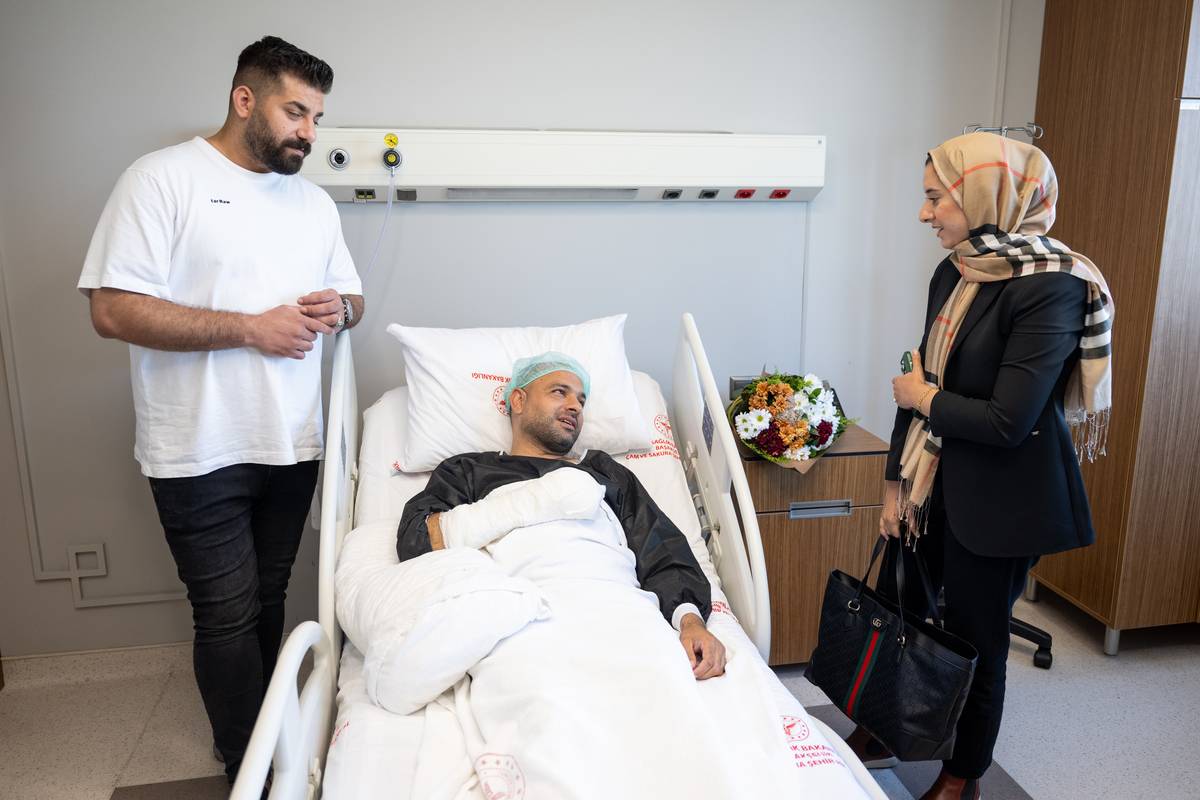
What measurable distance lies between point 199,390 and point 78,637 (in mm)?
1449

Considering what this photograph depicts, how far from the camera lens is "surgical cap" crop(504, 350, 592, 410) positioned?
218 centimetres

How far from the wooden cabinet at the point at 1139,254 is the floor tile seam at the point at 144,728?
9.95 feet

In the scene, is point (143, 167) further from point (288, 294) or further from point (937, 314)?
point (937, 314)

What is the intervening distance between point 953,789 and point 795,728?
2.25 feet

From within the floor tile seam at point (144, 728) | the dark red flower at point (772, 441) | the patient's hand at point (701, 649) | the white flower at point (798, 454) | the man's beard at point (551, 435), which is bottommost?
the floor tile seam at point (144, 728)

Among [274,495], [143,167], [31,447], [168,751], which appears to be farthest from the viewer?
[31,447]

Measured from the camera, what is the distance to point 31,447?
8.46 ft

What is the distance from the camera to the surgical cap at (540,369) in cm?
218

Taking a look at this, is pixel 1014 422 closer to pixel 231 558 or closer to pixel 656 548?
pixel 656 548

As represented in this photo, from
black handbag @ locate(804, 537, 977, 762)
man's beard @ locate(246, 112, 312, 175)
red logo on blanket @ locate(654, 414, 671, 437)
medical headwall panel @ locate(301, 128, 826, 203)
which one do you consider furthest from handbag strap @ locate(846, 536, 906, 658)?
man's beard @ locate(246, 112, 312, 175)

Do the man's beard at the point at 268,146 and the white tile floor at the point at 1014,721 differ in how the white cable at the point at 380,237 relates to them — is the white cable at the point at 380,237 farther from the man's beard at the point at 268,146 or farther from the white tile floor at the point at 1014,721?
the white tile floor at the point at 1014,721

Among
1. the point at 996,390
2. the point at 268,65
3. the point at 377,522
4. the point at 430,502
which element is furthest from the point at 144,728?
the point at 996,390

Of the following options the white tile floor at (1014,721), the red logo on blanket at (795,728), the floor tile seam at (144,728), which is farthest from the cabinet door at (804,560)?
the floor tile seam at (144,728)

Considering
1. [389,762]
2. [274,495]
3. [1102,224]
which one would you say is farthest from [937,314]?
[274,495]
